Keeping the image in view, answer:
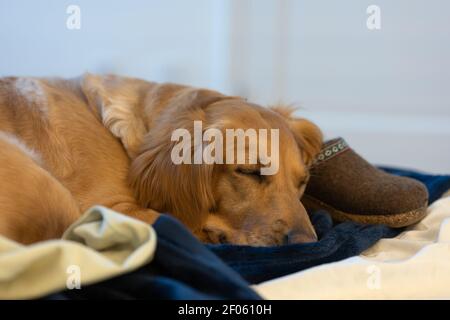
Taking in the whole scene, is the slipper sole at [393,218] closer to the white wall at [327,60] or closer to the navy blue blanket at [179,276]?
the navy blue blanket at [179,276]

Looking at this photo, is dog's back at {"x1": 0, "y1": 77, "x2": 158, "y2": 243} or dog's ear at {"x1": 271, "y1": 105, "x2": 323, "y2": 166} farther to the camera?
dog's ear at {"x1": 271, "y1": 105, "x2": 323, "y2": 166}

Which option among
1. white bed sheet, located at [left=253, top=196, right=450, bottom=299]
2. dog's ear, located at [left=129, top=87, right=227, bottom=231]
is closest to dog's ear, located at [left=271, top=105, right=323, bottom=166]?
dog's ear, located at [left=129, top=87, right=227, bottom=231]

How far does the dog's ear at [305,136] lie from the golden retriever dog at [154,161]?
121 mm

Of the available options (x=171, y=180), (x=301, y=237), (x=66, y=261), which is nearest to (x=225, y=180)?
(x=171, y=180)

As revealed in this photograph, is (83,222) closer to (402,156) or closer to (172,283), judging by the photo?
(172,283)

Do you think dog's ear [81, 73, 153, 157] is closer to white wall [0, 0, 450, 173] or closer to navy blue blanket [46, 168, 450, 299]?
navy blue blanket [46, 168, 450, 299]

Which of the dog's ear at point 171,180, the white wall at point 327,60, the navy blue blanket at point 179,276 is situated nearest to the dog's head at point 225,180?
the dog's ear at point 171,180

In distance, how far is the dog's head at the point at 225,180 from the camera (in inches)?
55.6

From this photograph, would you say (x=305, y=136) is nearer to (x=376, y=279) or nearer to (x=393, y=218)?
(x=393, y=218)

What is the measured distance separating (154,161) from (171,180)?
0.07 meters

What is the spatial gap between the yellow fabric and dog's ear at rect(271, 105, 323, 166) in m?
0.91

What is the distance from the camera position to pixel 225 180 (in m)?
1.48

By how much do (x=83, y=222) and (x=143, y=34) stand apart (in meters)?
2.51

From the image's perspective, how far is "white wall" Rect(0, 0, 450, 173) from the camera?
3.43 metres
